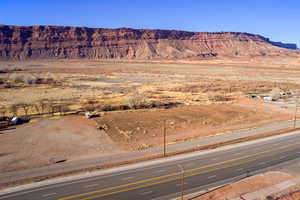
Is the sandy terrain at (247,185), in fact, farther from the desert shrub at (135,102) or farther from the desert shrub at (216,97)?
the desert shrub at (216,97)

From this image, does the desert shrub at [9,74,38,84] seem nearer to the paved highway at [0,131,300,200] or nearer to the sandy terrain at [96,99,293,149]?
the sandy terrain at [96,99,293,149]

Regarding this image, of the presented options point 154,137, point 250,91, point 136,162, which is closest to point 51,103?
point 154,137

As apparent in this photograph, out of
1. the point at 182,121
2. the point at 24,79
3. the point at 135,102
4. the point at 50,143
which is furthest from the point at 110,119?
the point at 24,79

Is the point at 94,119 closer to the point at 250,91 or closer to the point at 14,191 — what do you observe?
the point at 14,191

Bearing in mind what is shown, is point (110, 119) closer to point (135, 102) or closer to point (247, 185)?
point (135, 102)

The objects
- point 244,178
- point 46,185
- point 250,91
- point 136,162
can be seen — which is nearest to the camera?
point 46,185

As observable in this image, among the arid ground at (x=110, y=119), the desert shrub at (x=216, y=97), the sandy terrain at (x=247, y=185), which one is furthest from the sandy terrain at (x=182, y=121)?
the sandy terrain at (x=247, y=185)
